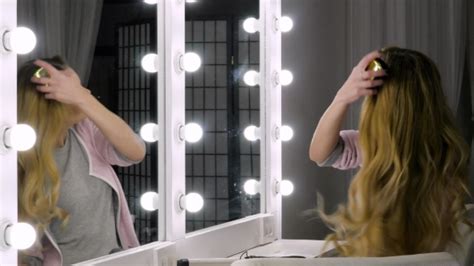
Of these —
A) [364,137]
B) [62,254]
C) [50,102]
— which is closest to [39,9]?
[50,102]

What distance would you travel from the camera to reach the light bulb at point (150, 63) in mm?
1750

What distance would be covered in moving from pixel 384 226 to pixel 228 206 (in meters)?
0.61

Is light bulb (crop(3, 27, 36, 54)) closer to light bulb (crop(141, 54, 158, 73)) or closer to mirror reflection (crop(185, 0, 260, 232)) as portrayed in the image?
light bulb (crop(141, 54, 158, 73))

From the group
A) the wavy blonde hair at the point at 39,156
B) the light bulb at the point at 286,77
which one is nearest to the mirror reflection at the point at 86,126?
the wavy blonde hair at the point at 39,156

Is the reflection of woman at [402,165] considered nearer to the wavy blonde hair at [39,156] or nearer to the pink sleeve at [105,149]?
the pink sleeve at [105,149]

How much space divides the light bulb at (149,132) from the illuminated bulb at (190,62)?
178 millimetres

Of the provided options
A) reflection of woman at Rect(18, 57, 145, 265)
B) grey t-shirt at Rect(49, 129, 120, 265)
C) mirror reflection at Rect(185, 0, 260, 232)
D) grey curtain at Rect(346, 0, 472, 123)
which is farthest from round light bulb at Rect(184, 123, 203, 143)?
grey curtain at Rect(346, 0, 472, 123)

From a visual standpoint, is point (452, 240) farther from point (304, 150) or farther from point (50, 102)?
point (50, 102)

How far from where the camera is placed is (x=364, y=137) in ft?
5.59

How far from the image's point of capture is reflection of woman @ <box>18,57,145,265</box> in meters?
1.38

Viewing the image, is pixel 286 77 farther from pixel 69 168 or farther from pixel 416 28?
pixel 69 168

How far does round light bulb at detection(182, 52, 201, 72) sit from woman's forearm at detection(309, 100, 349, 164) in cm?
35

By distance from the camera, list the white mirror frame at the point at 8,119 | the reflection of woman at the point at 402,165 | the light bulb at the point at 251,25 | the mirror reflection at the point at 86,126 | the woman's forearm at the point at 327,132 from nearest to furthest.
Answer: the white mirror frame at the point at 8,119 < the mirror reflection at the point at 86,126 < the reflection of woman at the point at 402,165 < the woman's forearm at the point at 327,132 < the light bulb at the point at 251,25

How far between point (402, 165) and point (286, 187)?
2.08 feet
